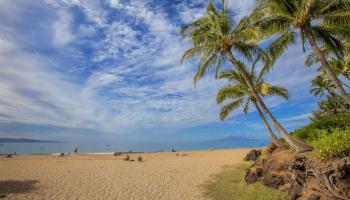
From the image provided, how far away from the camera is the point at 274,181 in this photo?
1115 centimetres

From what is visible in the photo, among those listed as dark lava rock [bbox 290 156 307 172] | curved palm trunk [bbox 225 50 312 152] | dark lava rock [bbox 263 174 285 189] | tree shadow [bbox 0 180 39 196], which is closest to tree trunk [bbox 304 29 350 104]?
curved palm trunk [bbox 225 50 312 152]

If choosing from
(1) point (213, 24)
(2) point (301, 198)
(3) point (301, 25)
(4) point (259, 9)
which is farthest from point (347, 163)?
(1) point (213, 24)

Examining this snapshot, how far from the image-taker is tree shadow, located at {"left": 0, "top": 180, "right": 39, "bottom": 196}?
1181 cm

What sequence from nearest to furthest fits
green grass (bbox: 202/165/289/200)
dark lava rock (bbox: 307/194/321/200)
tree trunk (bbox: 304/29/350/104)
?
dark lava rock (bbox: 307/194/321/200) < green grass (bbox: 202/165/289/200) < tree trunk (bbox: 304/29/350/104)

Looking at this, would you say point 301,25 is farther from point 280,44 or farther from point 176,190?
point 176,190

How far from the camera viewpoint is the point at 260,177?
12.8 meters

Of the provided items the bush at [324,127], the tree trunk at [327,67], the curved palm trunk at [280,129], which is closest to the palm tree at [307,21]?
the tree trunk at [327,67]

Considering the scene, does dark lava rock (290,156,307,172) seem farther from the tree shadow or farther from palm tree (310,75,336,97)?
palm tree (310,75,336,97)

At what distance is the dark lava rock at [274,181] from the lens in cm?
1088

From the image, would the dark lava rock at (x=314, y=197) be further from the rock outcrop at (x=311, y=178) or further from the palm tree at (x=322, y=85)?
the palm tree at (x=322, y=85)

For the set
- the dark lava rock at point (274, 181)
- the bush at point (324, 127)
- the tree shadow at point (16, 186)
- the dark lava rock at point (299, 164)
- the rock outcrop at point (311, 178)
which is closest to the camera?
the rock outcrop at point (311, 178)

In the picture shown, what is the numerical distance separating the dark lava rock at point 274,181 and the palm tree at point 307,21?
4735 millimetres

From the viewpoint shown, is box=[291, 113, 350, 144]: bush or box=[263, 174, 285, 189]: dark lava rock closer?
box=[263, 174, 285, 189]: dark lava rock

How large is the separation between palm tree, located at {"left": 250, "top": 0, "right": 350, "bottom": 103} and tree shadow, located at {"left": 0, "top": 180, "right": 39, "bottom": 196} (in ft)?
47.8
